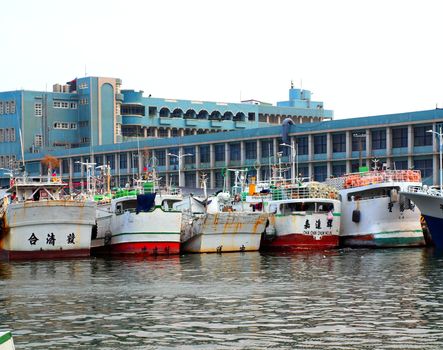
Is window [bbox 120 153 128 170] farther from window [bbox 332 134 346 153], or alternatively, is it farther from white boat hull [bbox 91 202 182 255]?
white boat hull [bbox 91 202 182 255]

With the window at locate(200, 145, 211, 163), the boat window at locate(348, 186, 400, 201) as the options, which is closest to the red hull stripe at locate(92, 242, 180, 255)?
the boat window at locate(348, 186, 400, 201)

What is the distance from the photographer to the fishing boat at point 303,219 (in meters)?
77.9

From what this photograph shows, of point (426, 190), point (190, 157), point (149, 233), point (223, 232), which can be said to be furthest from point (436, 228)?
point (190, 157)

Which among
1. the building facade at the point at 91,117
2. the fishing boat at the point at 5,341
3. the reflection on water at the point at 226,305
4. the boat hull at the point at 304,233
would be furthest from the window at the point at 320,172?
the fishing boat at the point at 5,341

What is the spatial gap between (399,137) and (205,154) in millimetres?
36767

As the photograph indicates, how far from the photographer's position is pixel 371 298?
4112cm

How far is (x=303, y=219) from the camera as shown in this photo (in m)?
78.1

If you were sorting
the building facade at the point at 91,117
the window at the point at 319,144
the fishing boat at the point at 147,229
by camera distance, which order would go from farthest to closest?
the building facade at the point at 91,117, the window at the point at 319,144, the fishing boat at the point at 147,229

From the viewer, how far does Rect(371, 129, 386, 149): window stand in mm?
121188

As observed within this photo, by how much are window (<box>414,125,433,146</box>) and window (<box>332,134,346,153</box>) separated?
1144 cm

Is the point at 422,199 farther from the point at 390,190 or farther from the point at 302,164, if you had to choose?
the point at 302,164

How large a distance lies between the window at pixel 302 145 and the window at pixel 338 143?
15.1ft

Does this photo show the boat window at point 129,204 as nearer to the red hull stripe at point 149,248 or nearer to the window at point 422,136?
the red hull stripe at point 149,248

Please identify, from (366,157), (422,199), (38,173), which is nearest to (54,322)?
(422,199)
